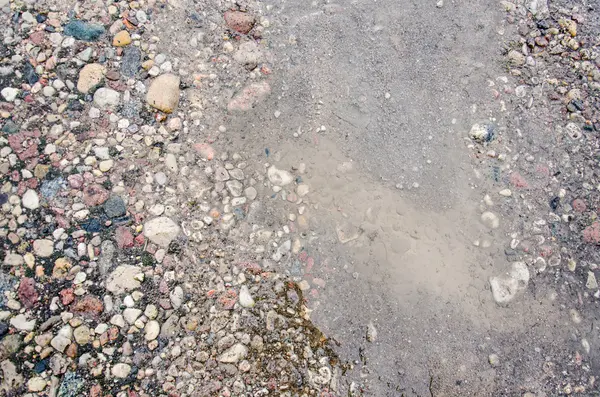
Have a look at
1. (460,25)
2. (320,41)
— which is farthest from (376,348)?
(460,25)

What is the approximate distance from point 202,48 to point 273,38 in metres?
0.54

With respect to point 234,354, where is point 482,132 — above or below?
above

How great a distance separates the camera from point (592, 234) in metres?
3.34

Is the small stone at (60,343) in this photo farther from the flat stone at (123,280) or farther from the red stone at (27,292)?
the flat stone at (123,280)

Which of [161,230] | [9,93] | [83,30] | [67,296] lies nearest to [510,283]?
[161,230]

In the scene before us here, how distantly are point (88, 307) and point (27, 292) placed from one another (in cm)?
37

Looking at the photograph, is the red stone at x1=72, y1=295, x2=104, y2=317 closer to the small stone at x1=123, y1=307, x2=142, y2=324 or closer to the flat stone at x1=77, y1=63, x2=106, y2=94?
the small stone at x1=123, y1=307, x2=142, y2=324

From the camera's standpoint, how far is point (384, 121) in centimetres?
340

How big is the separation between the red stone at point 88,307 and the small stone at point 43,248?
36 centimetres

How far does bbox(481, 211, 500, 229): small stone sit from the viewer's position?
3240 millimetres

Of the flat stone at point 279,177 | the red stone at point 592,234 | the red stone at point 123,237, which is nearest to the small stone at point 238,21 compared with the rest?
the flat stone at point 279,177

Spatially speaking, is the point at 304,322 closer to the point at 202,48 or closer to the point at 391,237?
the point at 391,237

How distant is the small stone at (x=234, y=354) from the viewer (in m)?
2.82

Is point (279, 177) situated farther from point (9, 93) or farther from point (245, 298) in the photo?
point (9, 93)
